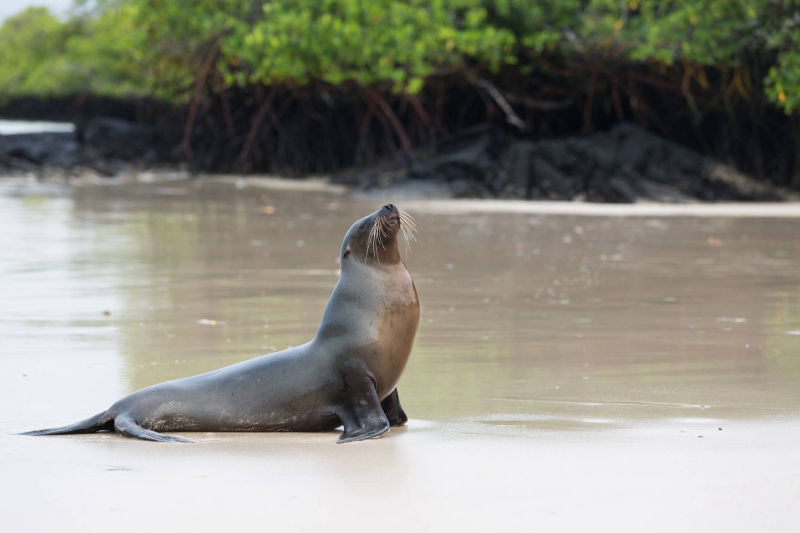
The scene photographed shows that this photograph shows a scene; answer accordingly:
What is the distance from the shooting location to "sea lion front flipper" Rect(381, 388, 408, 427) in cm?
430

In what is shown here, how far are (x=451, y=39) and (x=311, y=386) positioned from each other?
1485 centimetres

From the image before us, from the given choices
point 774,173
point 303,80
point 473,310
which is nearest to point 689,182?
point 774,173

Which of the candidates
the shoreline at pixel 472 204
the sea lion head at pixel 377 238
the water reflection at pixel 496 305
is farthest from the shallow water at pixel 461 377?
the shoreline at pixel 472 204

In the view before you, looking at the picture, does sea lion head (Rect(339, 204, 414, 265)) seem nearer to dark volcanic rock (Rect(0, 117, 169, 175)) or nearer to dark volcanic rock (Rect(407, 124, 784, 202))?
dark volcanic rock (Rect(407, 124, 784, 202))

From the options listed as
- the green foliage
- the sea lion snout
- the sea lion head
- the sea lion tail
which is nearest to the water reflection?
the sea lion head

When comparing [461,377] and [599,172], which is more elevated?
[599,172]

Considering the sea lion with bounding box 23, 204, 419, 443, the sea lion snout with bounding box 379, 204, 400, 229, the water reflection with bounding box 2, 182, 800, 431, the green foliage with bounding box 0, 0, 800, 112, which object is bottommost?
the water reflection with bounding box 2, 182, 800, 431

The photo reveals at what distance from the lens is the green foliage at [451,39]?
16.6m

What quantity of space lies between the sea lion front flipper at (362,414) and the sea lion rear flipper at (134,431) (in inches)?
21.3

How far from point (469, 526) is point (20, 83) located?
3965 centimetres

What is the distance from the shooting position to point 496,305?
7430 millimetres

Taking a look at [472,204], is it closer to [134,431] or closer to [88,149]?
[88,149]

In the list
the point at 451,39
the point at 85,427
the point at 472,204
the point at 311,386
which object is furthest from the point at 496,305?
the point at 451,39

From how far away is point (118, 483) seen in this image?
3.42 m
